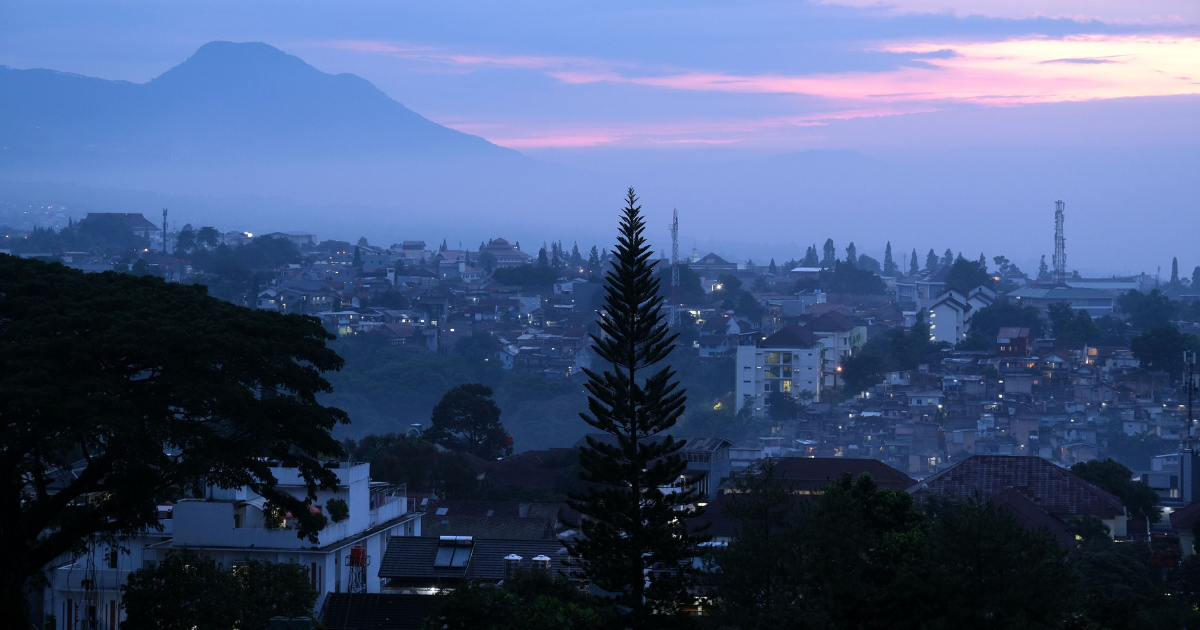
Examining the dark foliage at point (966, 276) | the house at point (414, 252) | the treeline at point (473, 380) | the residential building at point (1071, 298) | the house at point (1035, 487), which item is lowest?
the treeline at point (473, 380)

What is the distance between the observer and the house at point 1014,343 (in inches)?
2717

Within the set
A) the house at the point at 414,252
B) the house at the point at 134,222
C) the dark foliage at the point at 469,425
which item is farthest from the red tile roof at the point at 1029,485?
the house at the point at 134,222

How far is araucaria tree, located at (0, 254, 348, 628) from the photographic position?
13.7 m

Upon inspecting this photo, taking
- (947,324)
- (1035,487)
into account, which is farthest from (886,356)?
(1035,487)

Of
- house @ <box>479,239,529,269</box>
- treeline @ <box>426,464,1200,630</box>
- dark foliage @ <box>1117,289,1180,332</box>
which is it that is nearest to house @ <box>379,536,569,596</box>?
treeline @ <box>426,464,1200,630</box>

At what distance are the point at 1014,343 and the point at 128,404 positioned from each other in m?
62.2

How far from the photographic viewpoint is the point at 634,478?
46.9 ft

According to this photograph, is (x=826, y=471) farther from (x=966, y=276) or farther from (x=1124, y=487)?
(x=966, y=276)

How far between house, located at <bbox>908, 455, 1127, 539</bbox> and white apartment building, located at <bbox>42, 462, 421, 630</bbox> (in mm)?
13911

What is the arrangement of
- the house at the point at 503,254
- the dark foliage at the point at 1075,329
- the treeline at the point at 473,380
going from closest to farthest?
the treeline at the point at 473,380 → the dark foliage at the point at 1075,329 → the house at the point at 503,254

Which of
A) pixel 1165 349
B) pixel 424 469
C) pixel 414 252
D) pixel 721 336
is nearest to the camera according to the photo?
pixel 424 469

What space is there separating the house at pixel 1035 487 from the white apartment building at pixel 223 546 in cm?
1391

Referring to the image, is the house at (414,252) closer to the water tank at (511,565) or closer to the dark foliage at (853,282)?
the dark foliage at (853,282)

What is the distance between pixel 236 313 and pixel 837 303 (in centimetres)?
8390
